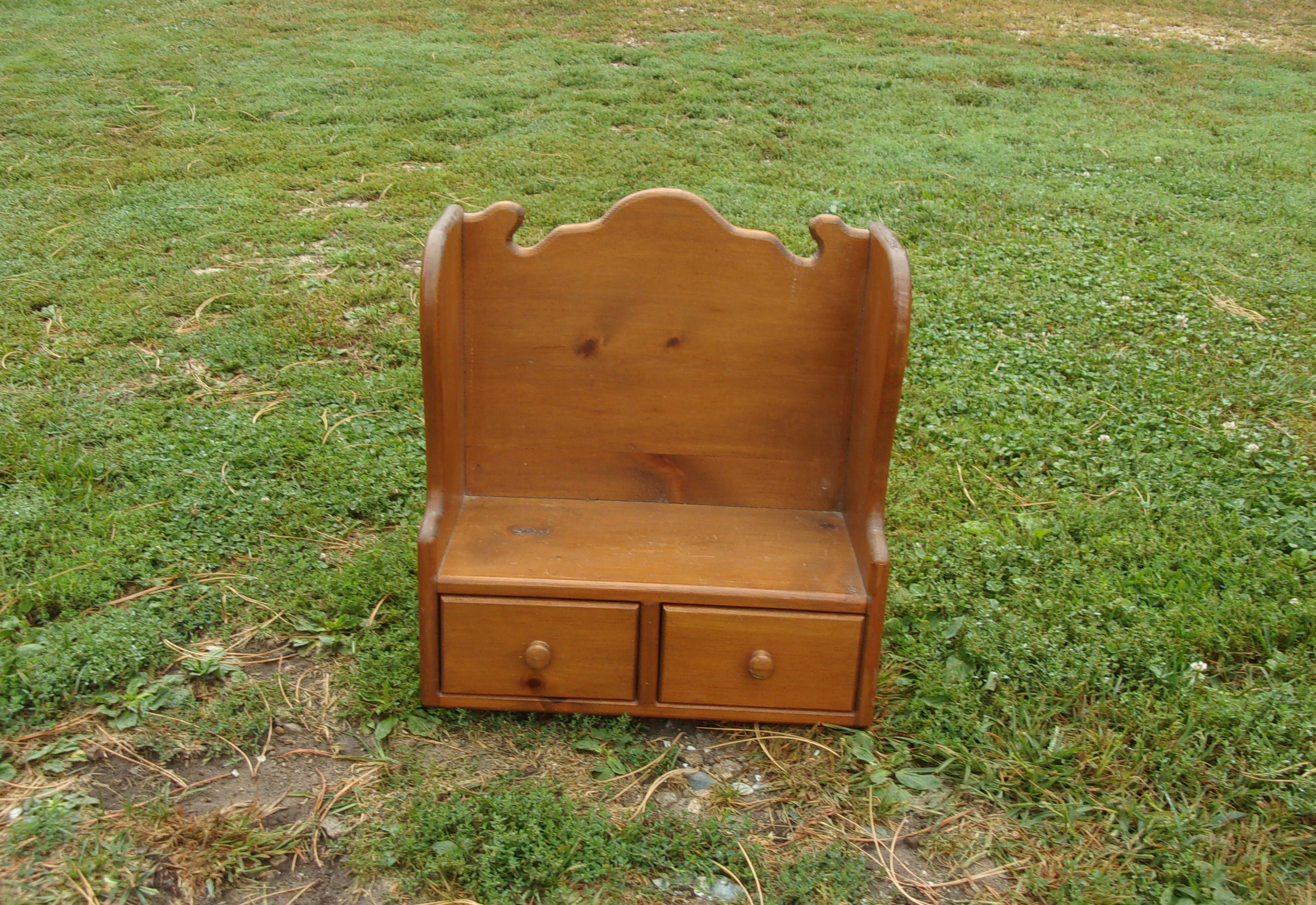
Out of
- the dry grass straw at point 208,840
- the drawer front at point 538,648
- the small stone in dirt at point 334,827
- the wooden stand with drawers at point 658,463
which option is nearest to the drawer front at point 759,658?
the wooden stand with drawers at point 658,463

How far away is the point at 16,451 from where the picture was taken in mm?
3518

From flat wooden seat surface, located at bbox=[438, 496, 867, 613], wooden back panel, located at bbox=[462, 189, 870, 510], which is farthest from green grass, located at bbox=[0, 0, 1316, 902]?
wooden back panel, located at bbox=[462, 189, 870, 510]

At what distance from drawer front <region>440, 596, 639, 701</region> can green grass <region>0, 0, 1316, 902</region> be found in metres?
0.15

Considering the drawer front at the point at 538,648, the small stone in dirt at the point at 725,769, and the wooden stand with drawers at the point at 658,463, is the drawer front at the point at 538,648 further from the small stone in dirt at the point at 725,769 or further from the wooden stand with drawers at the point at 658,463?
the small stone in dirt at the point at 725,769

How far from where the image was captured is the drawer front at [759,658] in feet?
8.21

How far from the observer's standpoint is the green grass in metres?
2.63

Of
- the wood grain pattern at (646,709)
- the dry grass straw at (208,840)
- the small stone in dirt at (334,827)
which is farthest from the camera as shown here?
the wood grain pattern at (646,709)

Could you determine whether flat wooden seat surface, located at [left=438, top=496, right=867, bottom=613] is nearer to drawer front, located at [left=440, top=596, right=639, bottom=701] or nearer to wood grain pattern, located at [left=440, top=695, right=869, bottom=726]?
drawer front, located at [left=440, top=596, right=639, bottom=701]

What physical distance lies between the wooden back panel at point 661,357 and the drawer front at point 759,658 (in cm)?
42

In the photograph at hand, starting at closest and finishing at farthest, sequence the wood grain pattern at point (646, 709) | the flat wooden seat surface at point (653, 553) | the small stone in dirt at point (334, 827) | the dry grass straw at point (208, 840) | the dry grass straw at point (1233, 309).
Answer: the dry grass straw at point (208, 840), the small stone in dirt at point (334, 827), the flat wooden seat surface at point (653, 553), the wood grain pattern at point (646, 709), the dry grass straw at point (1233, 309)

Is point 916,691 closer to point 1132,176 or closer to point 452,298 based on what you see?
point 452,298

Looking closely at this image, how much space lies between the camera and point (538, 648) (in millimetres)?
2512

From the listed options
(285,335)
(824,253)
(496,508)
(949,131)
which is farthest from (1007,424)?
(949,131)

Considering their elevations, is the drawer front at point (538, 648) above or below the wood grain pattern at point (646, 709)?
above
